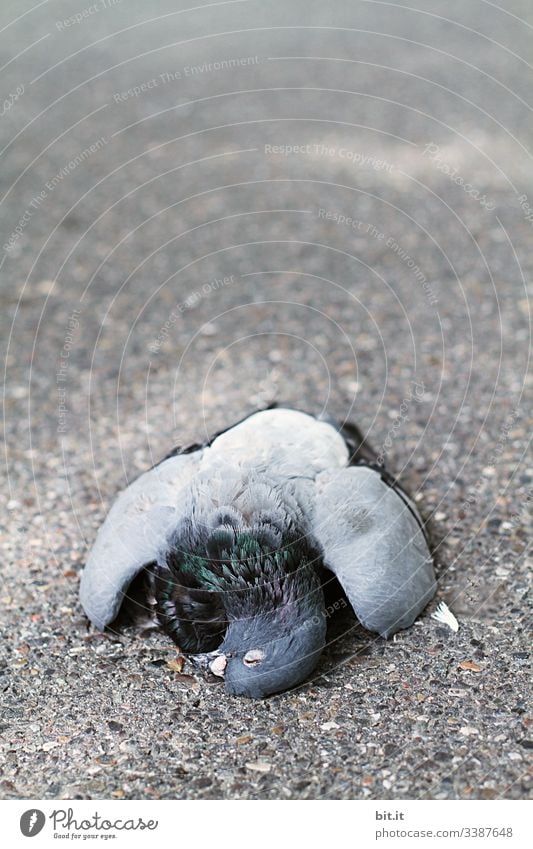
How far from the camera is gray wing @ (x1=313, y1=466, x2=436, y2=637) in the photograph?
310cm

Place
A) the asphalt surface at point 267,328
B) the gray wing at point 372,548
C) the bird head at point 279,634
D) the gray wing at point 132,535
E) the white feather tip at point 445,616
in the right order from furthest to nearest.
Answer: the white feather tip at point 445,616 < the gray wing at point 132,535 < the gray wing at point 372,548 < the asphalt surface at point 267,328 < the bird head at point 279,634

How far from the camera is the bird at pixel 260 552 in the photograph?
2871 millimetres

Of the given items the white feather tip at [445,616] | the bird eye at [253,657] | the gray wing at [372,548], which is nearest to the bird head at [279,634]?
the bird eye at [253,657]

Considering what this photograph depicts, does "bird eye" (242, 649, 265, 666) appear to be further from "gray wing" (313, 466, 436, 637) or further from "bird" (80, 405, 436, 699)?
"gray wing" (313, 466, 436, 637)

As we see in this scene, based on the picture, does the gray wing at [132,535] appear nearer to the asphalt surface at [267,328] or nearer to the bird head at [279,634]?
the asphalt surface at [267,328]

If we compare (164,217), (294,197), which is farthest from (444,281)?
(164,217)

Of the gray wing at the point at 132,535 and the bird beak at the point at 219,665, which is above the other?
the gray wing at the point at 132,535

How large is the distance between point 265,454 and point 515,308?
3.13 m

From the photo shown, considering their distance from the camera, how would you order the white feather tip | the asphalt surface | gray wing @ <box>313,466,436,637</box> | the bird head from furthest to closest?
1. the white feather tip
2. gray wing @ <box>313,466,436,637</box>
3. the asphalt surface
4. the bird head

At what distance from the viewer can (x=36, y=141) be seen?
790 centimetres

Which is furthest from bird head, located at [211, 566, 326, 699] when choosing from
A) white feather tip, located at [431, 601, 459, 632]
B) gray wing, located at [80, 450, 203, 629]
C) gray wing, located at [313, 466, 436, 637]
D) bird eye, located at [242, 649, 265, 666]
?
white feather tip, located at [431, 601, 459, 632]

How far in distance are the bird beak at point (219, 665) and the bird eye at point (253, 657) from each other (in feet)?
0.39

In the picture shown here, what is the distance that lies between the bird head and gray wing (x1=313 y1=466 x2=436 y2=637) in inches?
8.3
